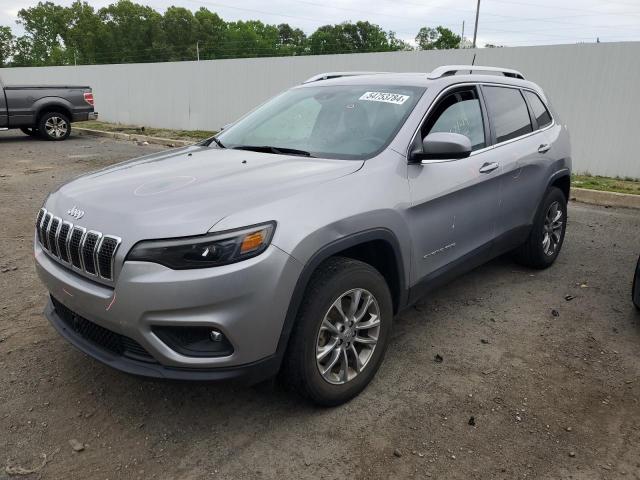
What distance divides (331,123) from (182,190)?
1268 millimetres

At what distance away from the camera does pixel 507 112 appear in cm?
427

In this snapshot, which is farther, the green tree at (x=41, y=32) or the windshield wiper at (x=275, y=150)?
the green tree at (x=41, y=32)

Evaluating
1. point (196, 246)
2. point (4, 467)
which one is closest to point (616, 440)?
point (196, 246)

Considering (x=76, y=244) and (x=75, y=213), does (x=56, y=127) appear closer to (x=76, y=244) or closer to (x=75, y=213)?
(x=75, y=213)

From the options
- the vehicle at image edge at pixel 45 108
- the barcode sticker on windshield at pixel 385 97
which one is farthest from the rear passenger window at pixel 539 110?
the vehicle at image edge at pixel 45 108

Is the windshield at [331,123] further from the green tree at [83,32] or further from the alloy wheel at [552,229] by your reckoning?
the green tree at [83,32]

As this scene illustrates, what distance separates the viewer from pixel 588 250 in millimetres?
5625

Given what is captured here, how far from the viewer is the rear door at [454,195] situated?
3158 millimetres

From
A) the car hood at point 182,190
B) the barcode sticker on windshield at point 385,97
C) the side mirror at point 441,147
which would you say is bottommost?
the car hood at point 182,190

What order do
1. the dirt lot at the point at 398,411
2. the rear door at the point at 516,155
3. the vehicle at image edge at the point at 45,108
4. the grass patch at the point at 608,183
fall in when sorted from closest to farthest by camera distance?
1. the dirt lot at the point at 398,411
2. the rear door at the point at 516,155
3. the grass patch at the point at 608,183
4. the vehicle at image edge at the point at 45,108

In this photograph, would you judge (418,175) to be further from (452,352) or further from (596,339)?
(596,339)

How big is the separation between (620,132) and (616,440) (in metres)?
7.73

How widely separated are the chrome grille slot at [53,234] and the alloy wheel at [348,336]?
4.63ft

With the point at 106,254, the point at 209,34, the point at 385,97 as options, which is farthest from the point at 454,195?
the point at 209,34
